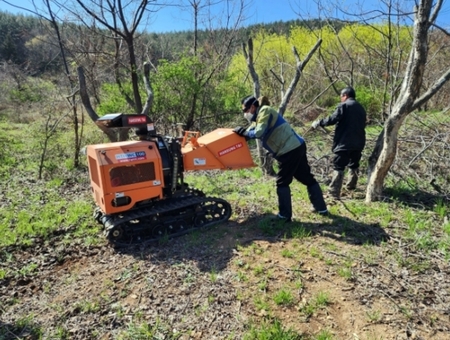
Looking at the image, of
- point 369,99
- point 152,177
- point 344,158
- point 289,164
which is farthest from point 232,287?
point 369,99

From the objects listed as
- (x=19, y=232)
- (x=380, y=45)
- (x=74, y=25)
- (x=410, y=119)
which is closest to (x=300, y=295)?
(x=19, y=232)

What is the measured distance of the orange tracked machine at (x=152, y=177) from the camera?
4.74 metres

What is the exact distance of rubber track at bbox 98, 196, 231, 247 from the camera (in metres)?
4.88

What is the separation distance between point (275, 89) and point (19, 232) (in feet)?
43.7

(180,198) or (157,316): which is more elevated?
(180,198)

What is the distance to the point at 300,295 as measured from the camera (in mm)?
3609

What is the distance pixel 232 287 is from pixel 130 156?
225 cm

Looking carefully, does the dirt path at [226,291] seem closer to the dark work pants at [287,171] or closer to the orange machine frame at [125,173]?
the dark work pants at [287,171]

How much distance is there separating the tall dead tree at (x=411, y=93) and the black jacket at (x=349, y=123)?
17.5 inches

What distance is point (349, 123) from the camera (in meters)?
5.94

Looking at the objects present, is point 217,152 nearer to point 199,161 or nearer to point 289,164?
point 199,161

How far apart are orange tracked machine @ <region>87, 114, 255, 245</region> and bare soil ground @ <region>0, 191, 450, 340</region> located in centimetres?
33

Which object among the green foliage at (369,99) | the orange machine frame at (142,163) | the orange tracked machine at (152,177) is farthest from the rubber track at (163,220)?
the green foliage at (369,99)

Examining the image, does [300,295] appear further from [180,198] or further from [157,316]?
[180,198]
